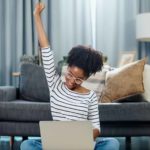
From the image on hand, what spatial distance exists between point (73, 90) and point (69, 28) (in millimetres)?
2498

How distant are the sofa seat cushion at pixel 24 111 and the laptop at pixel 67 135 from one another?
3.60 feet

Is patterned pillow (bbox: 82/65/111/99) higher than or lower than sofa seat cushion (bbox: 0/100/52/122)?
higher

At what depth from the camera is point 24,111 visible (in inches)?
103

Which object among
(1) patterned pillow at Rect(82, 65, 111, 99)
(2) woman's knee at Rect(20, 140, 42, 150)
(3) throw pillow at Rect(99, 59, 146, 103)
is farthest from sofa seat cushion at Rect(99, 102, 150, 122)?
(2) woman's knee at Rect(20, 140, 42, 150)

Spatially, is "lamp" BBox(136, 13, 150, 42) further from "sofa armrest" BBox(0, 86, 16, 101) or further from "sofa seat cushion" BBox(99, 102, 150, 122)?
"sofa armrest" BBox(0, 86, 16, 101)

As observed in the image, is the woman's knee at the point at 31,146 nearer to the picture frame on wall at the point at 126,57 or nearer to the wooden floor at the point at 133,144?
the wooden floor at the point at 133,144

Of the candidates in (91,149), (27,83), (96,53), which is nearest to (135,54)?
(27,83)

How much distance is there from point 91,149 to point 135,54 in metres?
2.71

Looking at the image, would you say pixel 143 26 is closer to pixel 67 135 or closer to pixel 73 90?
pixel 73 90

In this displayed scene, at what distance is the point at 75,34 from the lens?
13.6ft

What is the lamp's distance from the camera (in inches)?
145

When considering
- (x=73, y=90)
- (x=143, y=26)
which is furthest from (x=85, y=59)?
(x=143, y=26)

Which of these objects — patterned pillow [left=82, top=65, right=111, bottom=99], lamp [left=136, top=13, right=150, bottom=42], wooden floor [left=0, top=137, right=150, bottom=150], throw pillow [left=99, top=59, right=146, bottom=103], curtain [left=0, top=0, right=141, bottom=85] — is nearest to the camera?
throw pillow [left=99, top=59, right=146, bottom=103]

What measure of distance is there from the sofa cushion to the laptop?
153 centimetres
